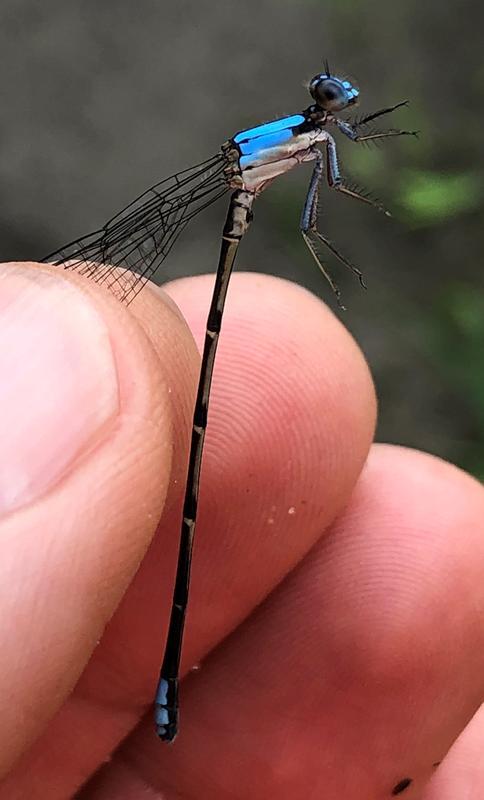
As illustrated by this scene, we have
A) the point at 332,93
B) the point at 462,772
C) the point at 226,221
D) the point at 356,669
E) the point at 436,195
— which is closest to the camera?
the point at 332,93

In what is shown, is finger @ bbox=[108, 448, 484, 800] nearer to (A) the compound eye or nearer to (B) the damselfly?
(B) the damselfly

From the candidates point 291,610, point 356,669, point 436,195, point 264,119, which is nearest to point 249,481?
point 291,610

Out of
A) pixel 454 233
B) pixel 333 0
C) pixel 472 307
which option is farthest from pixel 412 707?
pixel 333 0

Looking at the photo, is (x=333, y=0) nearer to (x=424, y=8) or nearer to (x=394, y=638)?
(x=424, y=8)

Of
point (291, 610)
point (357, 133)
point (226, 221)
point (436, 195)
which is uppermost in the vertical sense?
point (436, 195)

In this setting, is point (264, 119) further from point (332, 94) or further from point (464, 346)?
point (332, 94)
